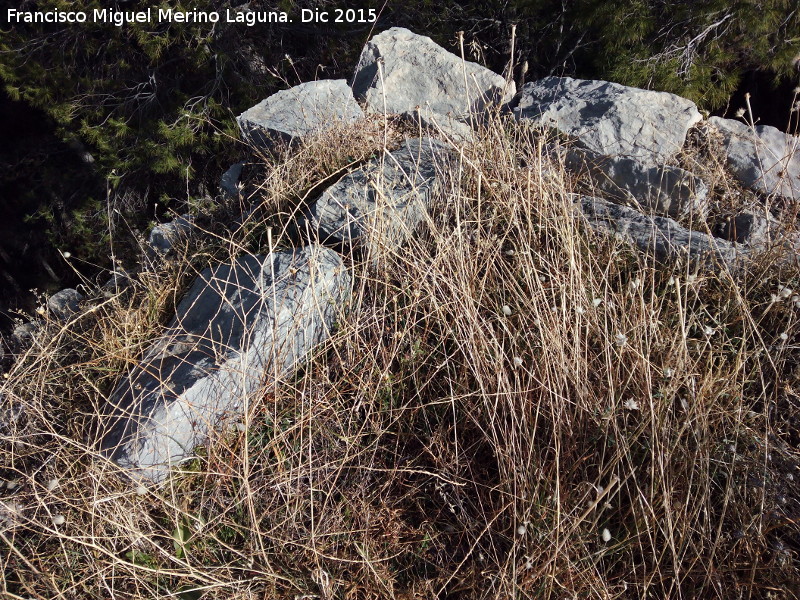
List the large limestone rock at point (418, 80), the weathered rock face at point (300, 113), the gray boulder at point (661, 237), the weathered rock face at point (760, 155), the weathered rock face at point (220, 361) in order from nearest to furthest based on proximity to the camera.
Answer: the weathered rock face at point (220, 361)
the gray boulder at point (661, 237)
the weathered rock face at point (760, 155)
the weathered rock face at point (300, 113)
the large limestone rock at point (418, 80)

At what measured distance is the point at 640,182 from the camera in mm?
3109

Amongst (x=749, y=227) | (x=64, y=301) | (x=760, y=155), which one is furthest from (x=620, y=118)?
(x=64, y=301)

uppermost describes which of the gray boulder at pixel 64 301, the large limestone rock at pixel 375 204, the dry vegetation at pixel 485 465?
the large limestone rock at pixel 375 204

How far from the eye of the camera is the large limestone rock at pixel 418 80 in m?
4.04

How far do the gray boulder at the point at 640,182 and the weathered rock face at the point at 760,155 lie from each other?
358 millimetres

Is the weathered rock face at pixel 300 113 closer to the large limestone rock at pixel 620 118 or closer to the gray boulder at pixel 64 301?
the large limestone rock at pixel 620 118

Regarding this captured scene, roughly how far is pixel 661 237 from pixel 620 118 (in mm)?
1045

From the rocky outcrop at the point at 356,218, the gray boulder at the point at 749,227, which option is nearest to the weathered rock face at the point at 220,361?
the rocky outcrop at the point at 356,218

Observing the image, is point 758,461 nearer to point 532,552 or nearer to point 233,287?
point 532,552

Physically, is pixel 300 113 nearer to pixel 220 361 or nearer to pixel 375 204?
pixel 375 204

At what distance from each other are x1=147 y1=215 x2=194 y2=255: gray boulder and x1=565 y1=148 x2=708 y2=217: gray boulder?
6.68 feet

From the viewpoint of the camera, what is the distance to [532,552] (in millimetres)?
1682

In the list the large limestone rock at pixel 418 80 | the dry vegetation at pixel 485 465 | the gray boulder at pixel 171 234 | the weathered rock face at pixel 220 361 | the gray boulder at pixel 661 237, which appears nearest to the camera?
the dry vegetation at pixel 485 465

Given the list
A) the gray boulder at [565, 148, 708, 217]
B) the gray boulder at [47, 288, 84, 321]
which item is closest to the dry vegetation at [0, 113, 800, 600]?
the gray boulder at [565, 148, 708, 217]
